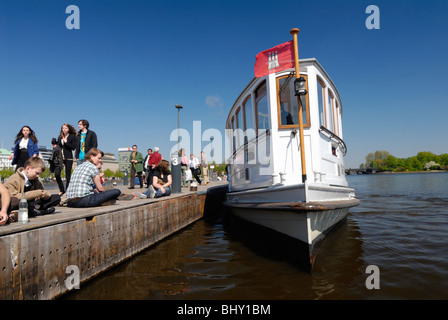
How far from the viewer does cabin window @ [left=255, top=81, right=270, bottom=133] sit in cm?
583

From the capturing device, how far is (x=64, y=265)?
328 cm

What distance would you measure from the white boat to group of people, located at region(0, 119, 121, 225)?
120 inches

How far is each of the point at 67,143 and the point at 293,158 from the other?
5828 mm

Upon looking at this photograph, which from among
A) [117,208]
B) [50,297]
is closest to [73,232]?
[50,297]

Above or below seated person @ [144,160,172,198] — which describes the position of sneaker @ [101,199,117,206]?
below

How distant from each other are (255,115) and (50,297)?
5052 millimetres

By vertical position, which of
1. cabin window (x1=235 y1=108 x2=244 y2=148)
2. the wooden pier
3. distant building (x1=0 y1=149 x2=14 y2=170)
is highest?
distant building (x1=0 y1=149 x2=14 y2=170)

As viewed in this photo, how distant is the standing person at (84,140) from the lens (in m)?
6.90

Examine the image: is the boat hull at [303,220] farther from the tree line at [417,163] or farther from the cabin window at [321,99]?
the tree line at [417,163]

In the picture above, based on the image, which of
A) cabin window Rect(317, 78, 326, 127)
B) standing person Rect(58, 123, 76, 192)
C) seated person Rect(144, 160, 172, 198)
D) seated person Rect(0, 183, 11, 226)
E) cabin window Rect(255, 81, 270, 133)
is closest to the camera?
seated person Rect(0, 183, 11, 226)

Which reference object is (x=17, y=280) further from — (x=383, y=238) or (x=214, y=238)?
(x=383, y=238)

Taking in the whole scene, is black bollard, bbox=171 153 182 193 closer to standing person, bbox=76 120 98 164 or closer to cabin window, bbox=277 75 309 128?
standing person, bbox=76 120 98 164

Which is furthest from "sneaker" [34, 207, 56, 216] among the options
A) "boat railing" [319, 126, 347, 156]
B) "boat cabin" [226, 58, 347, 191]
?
"boat railing" [319, 126, 347, 156]

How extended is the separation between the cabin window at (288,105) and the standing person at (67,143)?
545 cm
